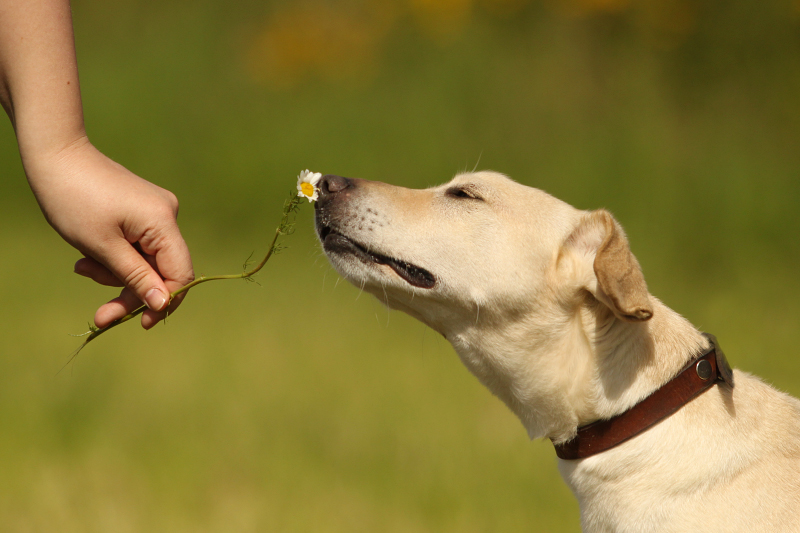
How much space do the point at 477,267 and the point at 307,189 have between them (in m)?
0.72

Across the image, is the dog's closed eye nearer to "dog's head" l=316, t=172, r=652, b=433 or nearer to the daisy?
"dog's head" l=316, t=172, r=652, b=433

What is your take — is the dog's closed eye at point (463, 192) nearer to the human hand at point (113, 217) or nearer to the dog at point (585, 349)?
the dog at point (585, 349)

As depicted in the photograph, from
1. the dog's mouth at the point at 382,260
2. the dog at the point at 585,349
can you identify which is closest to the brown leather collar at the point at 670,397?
the dog at the point at 585,349

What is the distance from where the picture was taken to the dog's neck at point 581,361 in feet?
8.54

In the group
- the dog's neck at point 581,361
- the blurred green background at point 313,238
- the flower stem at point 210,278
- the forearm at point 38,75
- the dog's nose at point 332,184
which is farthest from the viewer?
the blurred green background at point 313,238

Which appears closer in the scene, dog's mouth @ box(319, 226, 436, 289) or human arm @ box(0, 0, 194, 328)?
human arm @ box(0, 0, 194, 328)

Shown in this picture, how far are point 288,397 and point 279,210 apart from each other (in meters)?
3.19

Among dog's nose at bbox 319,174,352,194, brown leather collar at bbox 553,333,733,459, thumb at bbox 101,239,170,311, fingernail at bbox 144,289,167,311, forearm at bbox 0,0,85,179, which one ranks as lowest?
brown leather collar at bbox 553,333,733,459

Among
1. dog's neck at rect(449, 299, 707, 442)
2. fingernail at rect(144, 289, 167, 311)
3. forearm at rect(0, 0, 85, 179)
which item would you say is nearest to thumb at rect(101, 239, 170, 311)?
fingernail at rect(144, 289, 167, 311)

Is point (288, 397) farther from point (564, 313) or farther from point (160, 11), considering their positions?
point (160, 11)

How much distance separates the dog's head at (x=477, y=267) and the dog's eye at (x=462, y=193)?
153mm

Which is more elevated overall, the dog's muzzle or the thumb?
the dog's muzzle

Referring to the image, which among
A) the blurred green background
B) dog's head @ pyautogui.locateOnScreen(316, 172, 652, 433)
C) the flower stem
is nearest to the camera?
the flower stem

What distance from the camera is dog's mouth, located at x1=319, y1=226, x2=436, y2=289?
2740 millimetres
